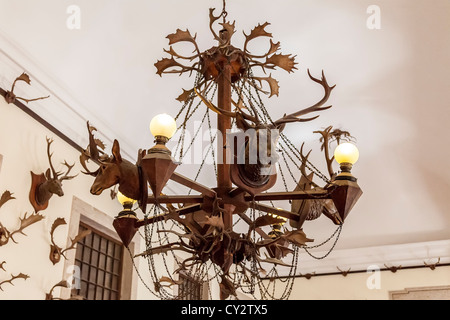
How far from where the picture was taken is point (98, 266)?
5391 millimetres

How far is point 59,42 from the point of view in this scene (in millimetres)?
4422

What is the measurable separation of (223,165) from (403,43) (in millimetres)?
3187

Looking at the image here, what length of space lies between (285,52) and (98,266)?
289cm

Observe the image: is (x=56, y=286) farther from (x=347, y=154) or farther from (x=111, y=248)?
(x=347, y=154)

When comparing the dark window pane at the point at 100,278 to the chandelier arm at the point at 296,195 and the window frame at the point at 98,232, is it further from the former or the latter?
the chandelier arm at the point at 296,195

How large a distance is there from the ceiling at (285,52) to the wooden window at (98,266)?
105 centimetres

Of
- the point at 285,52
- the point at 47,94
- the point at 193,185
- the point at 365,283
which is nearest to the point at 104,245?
the point at 47,94

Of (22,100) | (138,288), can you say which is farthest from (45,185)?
(138,288)

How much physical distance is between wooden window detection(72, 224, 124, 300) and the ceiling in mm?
1048

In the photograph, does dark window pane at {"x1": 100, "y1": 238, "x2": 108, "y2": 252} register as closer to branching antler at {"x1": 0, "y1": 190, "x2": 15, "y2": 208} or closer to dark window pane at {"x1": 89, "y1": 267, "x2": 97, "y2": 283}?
dark window pane at {"x1": 89, "y1": 267, "x2": 97, "y2": 283}

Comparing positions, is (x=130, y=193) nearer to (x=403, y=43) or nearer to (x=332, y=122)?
(x=403, y=43)

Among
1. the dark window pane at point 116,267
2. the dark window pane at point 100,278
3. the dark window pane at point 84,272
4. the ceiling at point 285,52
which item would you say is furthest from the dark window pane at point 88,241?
the ceiling at point 285,52

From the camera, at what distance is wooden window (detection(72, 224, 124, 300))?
16.8 ft

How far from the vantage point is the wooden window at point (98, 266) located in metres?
5.11
